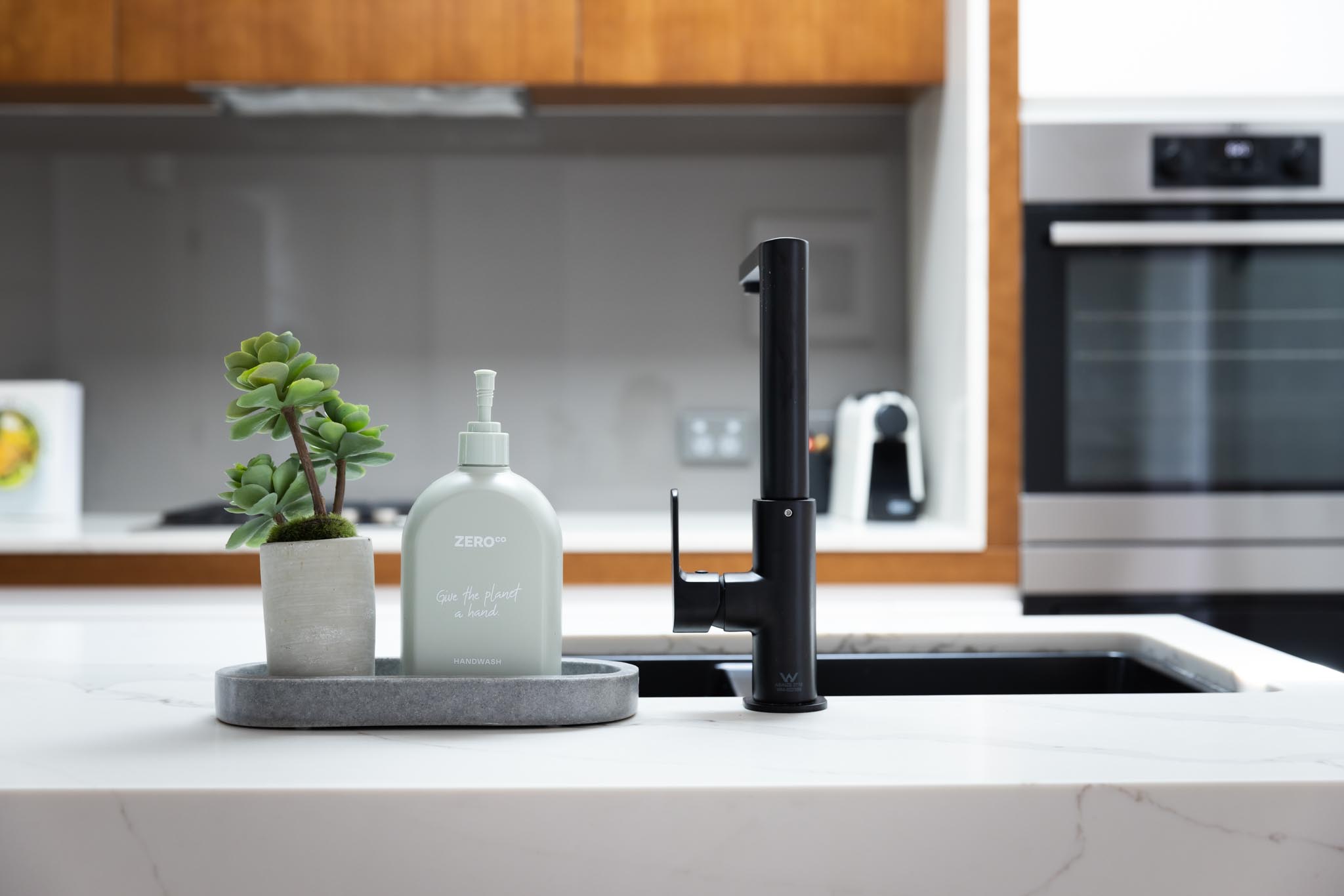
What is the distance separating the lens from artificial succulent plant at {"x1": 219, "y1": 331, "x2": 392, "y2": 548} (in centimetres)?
64

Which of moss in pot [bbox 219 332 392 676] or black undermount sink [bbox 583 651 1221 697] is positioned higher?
moss in pot [bbox 219 332 392 676]

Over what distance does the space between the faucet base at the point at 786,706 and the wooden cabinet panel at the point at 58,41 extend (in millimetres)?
1945

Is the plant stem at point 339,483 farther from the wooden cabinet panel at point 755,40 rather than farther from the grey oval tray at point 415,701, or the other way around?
the wooden cabinet panel at point 755,40

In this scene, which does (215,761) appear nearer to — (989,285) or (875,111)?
(989,285)

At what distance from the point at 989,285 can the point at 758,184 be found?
27.0 inches

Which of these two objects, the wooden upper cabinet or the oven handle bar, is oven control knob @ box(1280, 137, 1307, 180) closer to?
the oven handle bar

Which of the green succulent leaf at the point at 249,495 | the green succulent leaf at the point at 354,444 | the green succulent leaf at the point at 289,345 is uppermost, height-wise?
the green succulent leaf at the point at 289,345

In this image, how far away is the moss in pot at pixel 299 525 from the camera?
63 centimetres

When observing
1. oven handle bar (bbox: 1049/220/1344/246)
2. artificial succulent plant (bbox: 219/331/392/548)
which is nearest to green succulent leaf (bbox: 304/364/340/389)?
artificial succulent plant (bbox: 219/331/392/548)

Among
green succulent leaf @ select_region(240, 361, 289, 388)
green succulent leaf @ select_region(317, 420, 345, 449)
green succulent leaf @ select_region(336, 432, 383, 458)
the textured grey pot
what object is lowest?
the textured grey pot

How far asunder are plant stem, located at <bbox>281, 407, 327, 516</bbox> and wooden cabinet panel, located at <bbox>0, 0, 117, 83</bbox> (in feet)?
5.70

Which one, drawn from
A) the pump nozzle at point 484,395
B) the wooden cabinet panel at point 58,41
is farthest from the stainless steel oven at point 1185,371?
the wooden cabinet panel at point 58,41

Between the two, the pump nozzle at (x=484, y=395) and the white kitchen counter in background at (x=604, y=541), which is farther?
the white kitchen counter in background at (x=604, y=541)

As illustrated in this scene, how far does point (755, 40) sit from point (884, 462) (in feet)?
2.75
